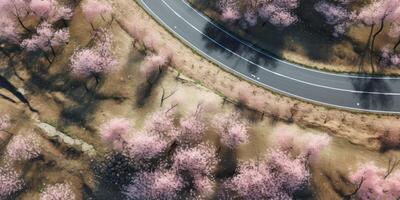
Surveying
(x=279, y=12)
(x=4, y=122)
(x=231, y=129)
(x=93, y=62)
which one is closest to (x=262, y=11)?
(x=279, y=12)

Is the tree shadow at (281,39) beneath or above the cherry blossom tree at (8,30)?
above

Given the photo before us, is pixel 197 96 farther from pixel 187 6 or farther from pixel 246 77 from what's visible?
pixel 187 6

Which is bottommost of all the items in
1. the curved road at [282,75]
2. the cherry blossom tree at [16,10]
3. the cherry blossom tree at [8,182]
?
the cherry blossom tree at [8,182]

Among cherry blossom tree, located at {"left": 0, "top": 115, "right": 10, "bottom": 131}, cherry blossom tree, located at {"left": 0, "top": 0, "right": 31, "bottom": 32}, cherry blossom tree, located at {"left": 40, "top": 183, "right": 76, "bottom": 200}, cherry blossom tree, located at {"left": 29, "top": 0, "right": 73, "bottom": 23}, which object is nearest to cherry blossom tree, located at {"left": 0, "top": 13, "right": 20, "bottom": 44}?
cherry blossom tree, located at {"left": 0, "top": 0, "right": 31, "bottom": 32}

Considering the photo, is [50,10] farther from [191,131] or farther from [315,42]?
[315,42]

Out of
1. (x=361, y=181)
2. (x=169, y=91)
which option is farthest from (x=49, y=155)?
(x=361, y=181)

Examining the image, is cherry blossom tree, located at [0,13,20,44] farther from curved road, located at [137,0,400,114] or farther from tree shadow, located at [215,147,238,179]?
tree shadow, located at [215,147,238,179]

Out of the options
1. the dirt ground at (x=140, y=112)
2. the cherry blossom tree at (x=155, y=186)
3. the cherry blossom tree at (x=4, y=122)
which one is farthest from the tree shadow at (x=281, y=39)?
the cherry blossom tree at (x=4, y=122)

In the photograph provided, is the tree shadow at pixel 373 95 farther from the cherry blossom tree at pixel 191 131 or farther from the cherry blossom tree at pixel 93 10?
the cherry blossom tree at pixel 93 10
